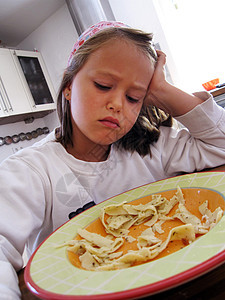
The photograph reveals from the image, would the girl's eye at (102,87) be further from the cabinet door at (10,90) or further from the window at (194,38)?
the cabinet door at (10,90)

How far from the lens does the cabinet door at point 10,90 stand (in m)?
3.12

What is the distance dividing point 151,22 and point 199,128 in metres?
2.33

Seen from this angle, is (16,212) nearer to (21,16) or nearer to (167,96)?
(167,96)

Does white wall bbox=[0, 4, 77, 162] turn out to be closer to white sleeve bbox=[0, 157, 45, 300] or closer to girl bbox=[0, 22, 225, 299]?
girl bbox=[0, 22, 225, 299]

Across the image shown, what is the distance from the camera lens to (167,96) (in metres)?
0.88

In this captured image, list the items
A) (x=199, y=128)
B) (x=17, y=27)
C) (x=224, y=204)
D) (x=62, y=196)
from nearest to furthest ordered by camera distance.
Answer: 1. (x=224, y=204)
2. (x=62, y=196)
3. (x=199, y=128)
4. (x=17, y=27)

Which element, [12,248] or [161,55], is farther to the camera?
[161,55]

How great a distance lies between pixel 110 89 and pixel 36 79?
3.26 m

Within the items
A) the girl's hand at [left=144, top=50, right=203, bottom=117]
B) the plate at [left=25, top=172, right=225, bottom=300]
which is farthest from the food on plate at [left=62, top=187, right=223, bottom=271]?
the girl's hand at [left=144, top=50, right=203, bottom=117]

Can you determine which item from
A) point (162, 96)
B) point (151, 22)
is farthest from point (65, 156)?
point (151, 22)

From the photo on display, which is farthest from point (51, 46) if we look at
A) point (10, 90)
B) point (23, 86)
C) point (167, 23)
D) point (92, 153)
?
point (92, 153)

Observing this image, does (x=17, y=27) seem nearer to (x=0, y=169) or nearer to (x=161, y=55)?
(x=161, y=55)

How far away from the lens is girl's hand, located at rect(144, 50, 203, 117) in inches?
33.7

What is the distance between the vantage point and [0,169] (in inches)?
24.4
